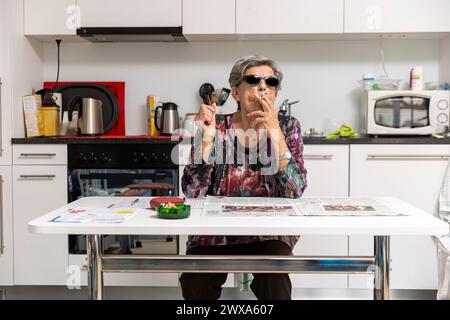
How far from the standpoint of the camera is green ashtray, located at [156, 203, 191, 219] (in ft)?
4.78

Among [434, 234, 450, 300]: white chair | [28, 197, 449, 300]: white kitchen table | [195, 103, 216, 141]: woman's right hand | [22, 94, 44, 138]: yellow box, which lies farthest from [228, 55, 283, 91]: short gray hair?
[22, 94, 44, 138]: yellow box

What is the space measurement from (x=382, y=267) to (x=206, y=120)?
28.6 inches

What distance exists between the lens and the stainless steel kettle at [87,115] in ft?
11.0

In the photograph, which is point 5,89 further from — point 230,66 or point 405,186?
point 405,186

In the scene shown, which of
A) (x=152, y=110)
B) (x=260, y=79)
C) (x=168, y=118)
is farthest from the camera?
(x=152, y=110)

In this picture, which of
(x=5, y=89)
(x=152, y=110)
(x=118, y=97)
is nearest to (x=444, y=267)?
(x=152, y=110)

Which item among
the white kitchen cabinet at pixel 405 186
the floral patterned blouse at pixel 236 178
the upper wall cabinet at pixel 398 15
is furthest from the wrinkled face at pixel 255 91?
the upper wall cabinet at pixel 398 15

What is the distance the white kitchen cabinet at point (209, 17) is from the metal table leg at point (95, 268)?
6.39ft

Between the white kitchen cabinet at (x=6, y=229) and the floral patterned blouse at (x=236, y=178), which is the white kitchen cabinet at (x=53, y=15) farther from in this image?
the floral patterned blouse at (x=236, y=178)

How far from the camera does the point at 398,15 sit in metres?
3.25

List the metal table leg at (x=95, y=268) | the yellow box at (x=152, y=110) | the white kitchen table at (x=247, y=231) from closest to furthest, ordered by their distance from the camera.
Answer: the white kitchen table at (x=247, y=231) → the metal table leg at (x=95, y=268) → the yellow box at (x=152, y=110)

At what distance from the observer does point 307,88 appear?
3633 millimetres

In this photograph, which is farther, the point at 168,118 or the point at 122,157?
the point at 168,118

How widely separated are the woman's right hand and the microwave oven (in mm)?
1618
